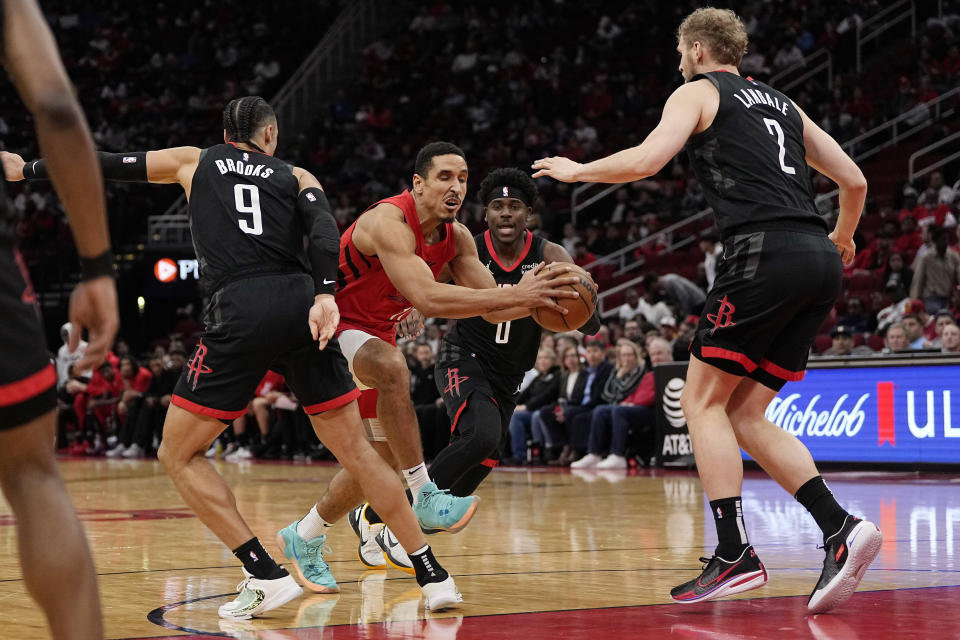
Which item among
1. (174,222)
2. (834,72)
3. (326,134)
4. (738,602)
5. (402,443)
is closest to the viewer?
(738,602)

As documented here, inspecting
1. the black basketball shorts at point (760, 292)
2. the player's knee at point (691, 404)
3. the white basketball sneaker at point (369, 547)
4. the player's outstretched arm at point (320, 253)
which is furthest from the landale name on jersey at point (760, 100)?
the white basketball sneaker at point (369, 547)

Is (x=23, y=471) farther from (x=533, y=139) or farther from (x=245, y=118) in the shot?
(x=533, y=139)

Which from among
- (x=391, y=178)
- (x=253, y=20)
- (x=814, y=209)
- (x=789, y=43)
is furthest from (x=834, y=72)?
(x=814, y=209)

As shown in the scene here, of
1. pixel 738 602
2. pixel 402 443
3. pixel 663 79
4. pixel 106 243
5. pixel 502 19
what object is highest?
pixel 502 19

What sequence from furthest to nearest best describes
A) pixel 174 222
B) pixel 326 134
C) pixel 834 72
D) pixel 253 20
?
pixel 253 20 → pixel 326 134 → pixel 174 222 → pixel 834 72

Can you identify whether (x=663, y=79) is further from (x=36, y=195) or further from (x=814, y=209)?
(x=814, y=209)

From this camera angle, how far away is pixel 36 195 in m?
23.7

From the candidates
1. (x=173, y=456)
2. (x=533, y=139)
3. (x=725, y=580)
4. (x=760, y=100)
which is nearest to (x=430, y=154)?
(x=760, y=100)

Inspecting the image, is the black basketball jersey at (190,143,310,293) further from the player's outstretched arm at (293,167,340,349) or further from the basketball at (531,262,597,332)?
the basketball at (531,262,597,332)

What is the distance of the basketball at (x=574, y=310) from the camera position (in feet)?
16.0

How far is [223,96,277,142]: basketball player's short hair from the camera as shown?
4816 mm

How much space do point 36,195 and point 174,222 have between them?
12.7ft

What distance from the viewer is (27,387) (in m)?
2.42

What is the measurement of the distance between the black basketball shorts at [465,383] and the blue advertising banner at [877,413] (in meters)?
5.70
